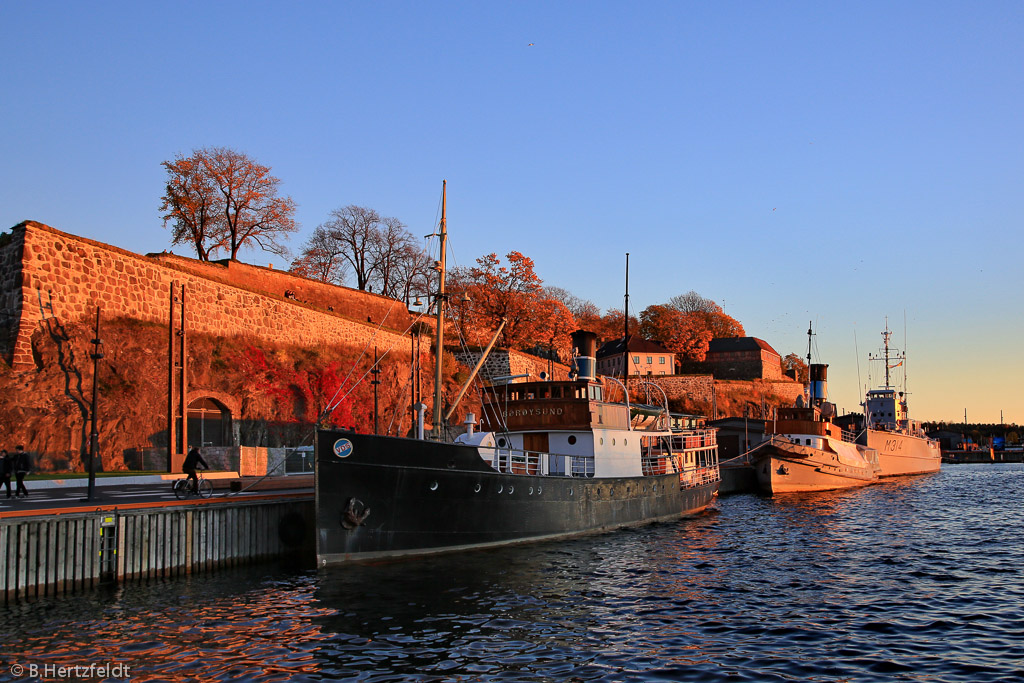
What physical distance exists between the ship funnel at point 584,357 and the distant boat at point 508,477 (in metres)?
0.05

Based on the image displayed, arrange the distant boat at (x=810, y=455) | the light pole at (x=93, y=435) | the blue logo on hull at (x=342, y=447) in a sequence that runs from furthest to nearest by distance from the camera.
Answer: the distant boat at (x=810, y=455) → the light pole at (x=93, y=435) → the blue logo on hull at (x=342, y=447)

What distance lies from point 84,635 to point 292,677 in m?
4.38

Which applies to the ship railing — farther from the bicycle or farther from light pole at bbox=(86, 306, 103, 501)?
light pole at bbox=(86, 306, 103, 501)

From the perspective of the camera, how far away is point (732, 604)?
1584 cm

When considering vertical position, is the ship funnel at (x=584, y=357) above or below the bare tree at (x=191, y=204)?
below

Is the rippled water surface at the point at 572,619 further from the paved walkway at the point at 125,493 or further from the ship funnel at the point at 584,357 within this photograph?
the ship funnel at the point at 584,357

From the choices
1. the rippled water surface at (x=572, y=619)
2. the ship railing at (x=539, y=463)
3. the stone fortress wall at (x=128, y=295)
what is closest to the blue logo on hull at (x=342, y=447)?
the rippled water surface at (x=572, y=619)

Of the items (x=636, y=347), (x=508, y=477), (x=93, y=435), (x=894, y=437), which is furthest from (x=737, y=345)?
(x=93, y=435)

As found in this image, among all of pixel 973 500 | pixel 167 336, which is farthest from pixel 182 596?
pixel 973 500

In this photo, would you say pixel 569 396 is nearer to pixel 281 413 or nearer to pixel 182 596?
pixel 182 596

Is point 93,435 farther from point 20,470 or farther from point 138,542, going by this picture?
point 138,542

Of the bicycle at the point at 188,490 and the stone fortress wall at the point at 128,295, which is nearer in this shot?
the bicycle at the point at 188,490

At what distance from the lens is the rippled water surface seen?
11.6 metres

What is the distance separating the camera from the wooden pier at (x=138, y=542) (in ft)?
51.1
